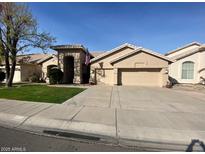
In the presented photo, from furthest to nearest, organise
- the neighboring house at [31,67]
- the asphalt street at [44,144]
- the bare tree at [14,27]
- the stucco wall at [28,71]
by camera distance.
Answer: the stucco wall at [28,71]
the neighboring house at [31,67]
the bare tree at [14,27]
the asphalt street at [44,144]

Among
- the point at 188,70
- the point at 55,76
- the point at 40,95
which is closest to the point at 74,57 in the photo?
the point at 55,76

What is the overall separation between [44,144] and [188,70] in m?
21.1

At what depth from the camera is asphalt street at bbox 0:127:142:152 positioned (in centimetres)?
362

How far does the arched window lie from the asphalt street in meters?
19.6

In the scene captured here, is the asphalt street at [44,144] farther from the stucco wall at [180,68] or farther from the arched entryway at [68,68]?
the stucco wall at [180,68]

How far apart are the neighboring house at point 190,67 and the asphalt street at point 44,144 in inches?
749

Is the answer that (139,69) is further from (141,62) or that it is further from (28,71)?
(28,71)

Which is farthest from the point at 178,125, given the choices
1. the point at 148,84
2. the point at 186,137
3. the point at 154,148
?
the point at 148,84

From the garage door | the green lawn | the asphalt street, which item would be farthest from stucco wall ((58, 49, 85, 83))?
the asphalt street

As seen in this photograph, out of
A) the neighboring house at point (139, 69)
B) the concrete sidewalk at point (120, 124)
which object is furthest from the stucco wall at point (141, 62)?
the concrete sidewalk at point (120, 124)

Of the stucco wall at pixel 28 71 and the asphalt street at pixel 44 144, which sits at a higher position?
the stucco wall at pixel 28 71

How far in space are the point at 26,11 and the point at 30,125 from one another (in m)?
14.9

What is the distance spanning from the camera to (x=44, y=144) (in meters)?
3.84

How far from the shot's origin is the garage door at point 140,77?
A: 18.4 meters
